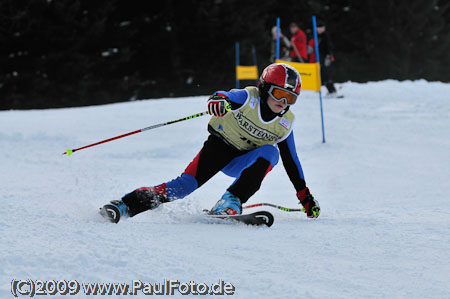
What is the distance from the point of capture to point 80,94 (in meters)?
19.1

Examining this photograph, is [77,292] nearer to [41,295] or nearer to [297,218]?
[41,295]

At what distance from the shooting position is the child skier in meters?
3.41

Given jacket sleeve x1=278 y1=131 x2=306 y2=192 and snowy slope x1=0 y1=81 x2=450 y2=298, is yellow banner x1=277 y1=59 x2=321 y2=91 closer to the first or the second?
snowy slope x1=0 y1=81 x2=450 y2=298

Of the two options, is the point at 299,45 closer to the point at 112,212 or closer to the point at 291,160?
the point at 291,160

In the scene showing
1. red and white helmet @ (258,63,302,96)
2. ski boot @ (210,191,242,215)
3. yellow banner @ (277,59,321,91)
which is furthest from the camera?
yellow banner @ (277,59,321,91)

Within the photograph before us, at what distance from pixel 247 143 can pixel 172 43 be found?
18.8 meters

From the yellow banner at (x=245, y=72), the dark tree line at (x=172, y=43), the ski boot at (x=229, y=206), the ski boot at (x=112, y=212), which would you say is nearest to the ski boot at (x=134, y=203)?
the ski boot at (x=112, y=212)

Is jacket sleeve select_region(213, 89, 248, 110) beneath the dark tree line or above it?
above

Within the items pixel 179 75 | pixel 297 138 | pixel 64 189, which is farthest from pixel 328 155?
pixel 179 75

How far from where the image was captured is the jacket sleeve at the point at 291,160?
150 inches

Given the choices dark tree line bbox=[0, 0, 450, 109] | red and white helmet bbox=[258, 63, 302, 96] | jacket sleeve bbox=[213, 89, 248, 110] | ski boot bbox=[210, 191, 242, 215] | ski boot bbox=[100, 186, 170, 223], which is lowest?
dark tree line bbox=[0, 0, 450, 109]

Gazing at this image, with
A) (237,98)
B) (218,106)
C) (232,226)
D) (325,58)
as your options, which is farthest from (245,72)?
(232,226)

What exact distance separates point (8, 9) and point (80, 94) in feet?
11.8

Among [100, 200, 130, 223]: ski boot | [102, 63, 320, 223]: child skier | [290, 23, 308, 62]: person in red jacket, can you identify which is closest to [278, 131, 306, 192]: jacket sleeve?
[102, 63, 320, 223]: child skier
